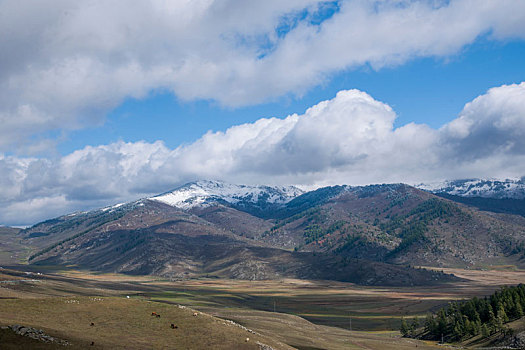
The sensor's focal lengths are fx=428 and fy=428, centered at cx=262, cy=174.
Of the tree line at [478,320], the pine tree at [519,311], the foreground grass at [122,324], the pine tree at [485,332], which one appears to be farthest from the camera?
the pine tree at [519,311]

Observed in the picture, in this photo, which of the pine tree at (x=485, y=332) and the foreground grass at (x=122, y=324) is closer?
the foreground grass at (x=122, y=324)

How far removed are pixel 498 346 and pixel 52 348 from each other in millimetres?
120449

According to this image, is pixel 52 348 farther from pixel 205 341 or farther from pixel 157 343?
pixel 205 341

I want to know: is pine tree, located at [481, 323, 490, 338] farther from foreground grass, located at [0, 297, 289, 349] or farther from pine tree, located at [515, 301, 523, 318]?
foreground grass, located at [0, 297, 289, 349]

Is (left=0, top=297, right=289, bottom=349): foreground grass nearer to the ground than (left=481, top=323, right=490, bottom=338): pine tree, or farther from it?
farther from it

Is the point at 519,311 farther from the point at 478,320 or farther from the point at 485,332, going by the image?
the point at 485,332

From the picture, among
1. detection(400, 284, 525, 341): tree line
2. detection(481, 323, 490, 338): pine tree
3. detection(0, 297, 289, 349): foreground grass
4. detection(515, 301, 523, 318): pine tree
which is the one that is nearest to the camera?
detection(0, 297, 289, 349): foreground grass

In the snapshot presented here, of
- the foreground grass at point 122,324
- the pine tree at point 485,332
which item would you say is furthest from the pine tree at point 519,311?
the foreground grass at point 122,324

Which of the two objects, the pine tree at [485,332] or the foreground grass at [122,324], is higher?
the foreground grass at [122,324]

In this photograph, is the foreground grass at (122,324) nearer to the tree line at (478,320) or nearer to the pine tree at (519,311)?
the tree line at (478,320)

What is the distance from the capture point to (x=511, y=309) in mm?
150125

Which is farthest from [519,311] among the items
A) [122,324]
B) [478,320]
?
[122,324]

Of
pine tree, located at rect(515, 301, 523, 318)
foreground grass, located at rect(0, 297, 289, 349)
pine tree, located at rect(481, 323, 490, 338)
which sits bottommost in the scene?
pine tree, located at rect(481, 323, 490, 338)

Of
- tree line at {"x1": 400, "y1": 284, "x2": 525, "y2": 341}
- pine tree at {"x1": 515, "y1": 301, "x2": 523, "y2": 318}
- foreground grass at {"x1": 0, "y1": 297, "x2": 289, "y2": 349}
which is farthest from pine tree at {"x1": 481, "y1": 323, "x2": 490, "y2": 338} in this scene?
foreground grass at {"x1": 0, "y1": 297, "x2": 289, "y2": 349}
